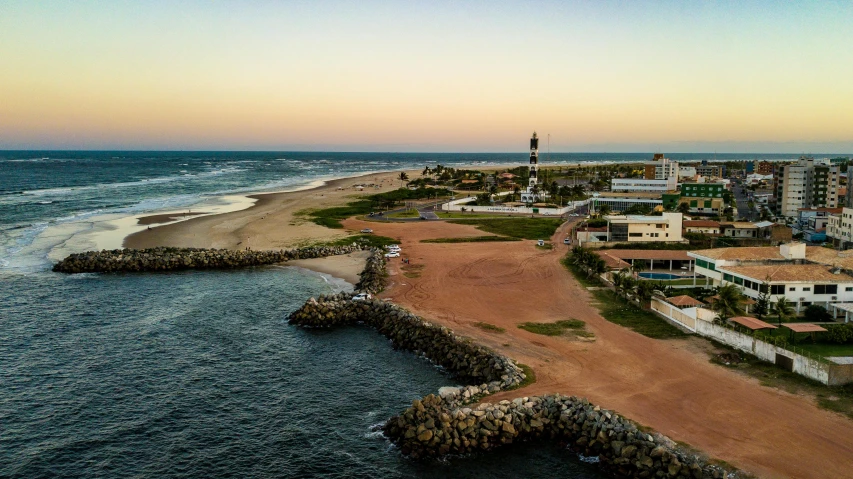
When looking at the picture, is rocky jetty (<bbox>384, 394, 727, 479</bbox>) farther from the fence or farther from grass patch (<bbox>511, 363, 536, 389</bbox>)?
the fence

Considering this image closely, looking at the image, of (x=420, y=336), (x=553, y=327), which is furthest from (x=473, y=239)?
(x=420, y=336)

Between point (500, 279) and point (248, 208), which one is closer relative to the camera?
point (500, 279)

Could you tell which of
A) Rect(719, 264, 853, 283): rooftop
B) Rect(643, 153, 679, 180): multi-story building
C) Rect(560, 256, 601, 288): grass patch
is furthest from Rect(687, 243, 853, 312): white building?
Rect(643, 153, 679, 180): multi-story building

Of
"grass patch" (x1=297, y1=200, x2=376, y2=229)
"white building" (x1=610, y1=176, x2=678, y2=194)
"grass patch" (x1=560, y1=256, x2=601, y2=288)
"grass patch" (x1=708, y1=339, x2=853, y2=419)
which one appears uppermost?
"white building" (x1=610, y1=176, x2=678, y2=194)

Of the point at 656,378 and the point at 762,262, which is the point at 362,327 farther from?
the point at 762,262

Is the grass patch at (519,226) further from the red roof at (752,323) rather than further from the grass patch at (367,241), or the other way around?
the red roof at (752,323)

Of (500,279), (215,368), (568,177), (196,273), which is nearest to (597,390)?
(215,368)

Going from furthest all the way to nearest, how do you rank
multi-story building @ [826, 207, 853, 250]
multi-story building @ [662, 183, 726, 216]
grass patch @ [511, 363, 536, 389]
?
multi-story building @ [662, 183, 726, 216] < multi-story building @ [826, 207, 853, 250] < grass patch @ [511, 363, 536, 389]

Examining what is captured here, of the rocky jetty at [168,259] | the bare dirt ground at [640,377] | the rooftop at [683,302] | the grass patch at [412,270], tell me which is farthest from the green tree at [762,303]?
the rocky jetty at [168,259]
